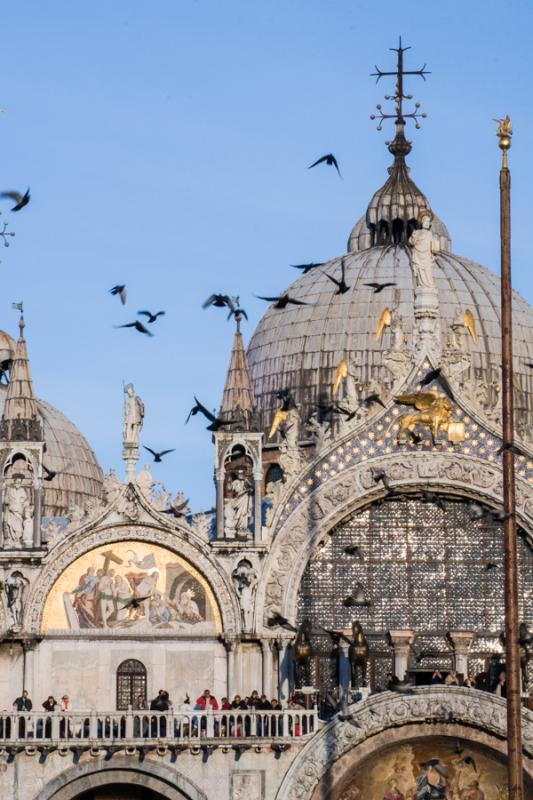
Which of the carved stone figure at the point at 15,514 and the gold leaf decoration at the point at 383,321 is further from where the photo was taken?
the gold leaf decoration at the point at 383,321

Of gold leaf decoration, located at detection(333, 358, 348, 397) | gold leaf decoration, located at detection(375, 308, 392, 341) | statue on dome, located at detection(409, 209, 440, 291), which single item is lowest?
gold leaf decoration, located at detection(333, 358, 348, 397)

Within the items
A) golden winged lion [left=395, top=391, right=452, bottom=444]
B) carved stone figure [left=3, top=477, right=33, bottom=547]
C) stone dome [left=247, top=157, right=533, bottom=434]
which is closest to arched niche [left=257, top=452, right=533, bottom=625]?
golden winged lion [left=395, top=391, right=452, bottom=444]

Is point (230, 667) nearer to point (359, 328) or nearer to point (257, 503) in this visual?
point (257, 503)

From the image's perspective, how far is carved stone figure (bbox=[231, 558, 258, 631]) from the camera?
72062 millimetres

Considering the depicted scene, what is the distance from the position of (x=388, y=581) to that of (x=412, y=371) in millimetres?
5421

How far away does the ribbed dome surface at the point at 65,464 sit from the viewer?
93750 millimetres

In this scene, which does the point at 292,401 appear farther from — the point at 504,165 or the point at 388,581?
the point at 504,165

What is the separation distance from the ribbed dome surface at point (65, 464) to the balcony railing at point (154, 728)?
24069 mm

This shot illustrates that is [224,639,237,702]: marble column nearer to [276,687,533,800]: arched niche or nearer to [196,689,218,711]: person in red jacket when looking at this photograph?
[196,689,218,711]: person in red jacket

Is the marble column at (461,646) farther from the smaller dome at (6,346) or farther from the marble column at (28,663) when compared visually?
the smaller dome at (6,346)

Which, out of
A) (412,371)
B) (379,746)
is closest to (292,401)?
(412,371)

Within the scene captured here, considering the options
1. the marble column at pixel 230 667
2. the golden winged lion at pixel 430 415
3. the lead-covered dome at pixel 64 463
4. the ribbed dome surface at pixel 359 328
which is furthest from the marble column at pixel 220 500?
the lead-covered dome at pixel 64 463

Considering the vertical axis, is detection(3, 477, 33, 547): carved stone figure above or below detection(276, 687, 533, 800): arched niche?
above

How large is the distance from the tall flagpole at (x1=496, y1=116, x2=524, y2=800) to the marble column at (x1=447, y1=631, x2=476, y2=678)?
24.6ft
